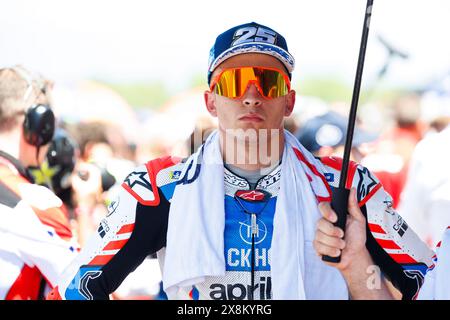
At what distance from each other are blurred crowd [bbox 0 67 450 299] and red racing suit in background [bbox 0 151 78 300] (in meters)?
0.03

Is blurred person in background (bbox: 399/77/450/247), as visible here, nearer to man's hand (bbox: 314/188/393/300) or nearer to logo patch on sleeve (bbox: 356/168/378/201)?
logo patch on sleeve (bbox: 356/168/378/201)

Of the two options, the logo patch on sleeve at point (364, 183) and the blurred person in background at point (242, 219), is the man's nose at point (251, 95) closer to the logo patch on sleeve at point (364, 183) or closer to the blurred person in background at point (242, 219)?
the blurred person in background at point (242, 219)

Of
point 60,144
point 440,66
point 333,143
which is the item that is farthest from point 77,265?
point 440,66

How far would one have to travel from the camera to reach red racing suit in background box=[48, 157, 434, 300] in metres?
2.33

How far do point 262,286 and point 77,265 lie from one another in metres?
0.51

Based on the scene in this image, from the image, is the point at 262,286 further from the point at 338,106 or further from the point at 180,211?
Answer: the point at 338,106

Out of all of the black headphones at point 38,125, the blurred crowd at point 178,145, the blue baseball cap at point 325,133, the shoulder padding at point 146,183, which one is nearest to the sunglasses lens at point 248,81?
the shoulder padding at point 146,183

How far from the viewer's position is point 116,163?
162 inches

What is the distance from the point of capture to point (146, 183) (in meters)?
2.43

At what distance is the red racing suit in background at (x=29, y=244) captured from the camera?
2.79 metres

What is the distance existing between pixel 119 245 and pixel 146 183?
0.19 meters

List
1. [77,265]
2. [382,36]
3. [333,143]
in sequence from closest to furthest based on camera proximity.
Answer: [77,265], [333,143], [382,36]
